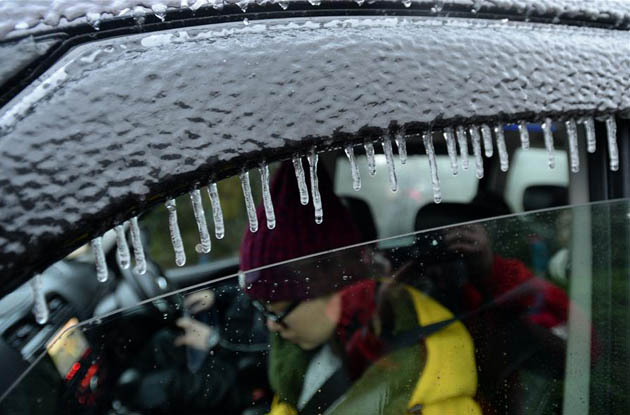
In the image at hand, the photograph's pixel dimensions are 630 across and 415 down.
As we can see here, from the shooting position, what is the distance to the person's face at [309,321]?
0.90 m

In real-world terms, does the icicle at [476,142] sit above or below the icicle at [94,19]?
below

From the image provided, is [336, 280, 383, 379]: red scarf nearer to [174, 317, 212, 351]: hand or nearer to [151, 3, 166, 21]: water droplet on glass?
[174, 317, 212, 351]: hand

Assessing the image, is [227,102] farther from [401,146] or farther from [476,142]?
[476,142]

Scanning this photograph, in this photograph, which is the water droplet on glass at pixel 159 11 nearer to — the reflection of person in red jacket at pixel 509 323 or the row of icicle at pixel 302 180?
the row of icicle at pixel 302 180

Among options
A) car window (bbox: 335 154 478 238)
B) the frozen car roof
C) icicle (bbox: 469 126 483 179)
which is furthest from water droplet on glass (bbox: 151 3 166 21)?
car window (bbox: 335 154 478 238)

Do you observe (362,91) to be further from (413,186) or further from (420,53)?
(413,186)

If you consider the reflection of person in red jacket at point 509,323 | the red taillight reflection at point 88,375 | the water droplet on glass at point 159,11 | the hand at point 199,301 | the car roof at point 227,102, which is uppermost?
the water droplet on glass at point 159,11

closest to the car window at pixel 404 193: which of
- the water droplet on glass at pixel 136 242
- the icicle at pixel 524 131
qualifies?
the icicle at pixel 524 131

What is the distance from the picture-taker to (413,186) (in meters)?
1.79

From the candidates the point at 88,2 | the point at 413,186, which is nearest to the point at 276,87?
the point at 88,2

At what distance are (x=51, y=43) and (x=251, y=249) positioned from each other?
67cm

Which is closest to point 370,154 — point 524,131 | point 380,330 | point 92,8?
point 524,131

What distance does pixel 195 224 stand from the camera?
0.83 meters

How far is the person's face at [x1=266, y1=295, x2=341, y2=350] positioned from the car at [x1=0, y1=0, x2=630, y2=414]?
3cm
